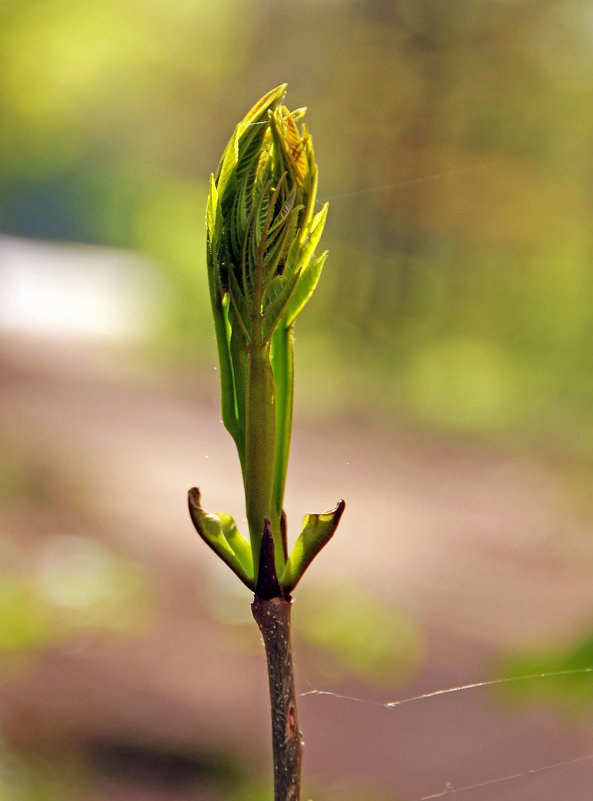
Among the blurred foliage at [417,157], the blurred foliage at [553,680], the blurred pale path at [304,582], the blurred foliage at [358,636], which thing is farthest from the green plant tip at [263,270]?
the blurred foliage at [417,157]

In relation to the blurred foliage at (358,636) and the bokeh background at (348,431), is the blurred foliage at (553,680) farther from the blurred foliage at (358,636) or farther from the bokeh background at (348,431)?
the blurred foliage at (358,636)

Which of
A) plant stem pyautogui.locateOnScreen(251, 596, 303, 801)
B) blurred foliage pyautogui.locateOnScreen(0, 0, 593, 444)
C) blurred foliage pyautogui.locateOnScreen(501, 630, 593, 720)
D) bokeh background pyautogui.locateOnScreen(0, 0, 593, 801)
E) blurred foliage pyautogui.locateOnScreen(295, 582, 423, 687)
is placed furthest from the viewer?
blurred foliage pyautogui.locateOnScreen(0, 0, 593, 444)

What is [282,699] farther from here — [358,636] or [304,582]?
[304,582]

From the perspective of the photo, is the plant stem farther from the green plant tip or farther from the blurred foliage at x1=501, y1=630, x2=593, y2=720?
the blurred foliage at x1=501, y1=630, x2=593, y2=720

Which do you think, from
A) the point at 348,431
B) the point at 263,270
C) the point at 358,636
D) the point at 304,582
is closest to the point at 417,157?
the point at 348,431

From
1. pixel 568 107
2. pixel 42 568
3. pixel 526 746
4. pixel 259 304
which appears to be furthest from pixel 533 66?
pixel 259 304

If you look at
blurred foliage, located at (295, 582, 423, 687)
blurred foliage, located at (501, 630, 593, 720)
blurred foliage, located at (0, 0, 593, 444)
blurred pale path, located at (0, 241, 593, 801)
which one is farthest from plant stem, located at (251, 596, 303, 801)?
blurred foliage, located at (0, 0, 593, 444)
